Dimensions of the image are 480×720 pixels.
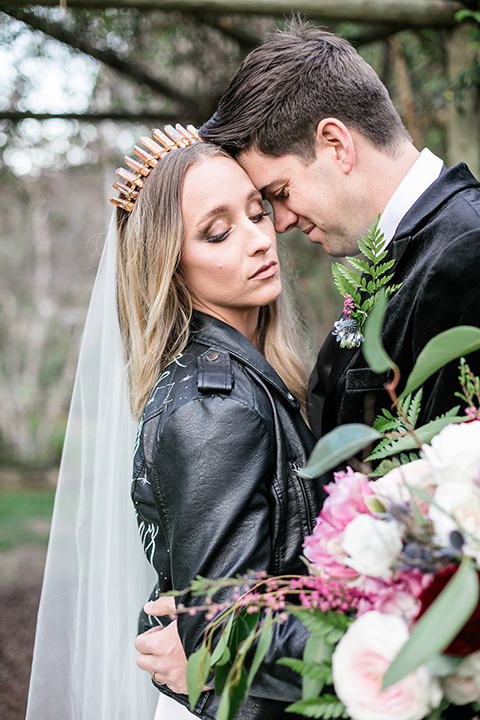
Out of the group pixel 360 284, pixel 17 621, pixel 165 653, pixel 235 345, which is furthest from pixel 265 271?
→ pixel 17 621

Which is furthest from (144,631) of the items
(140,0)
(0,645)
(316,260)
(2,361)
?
(2,361)

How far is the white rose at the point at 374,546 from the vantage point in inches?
35.4

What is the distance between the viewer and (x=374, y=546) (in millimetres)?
901

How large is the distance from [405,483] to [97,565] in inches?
61.6

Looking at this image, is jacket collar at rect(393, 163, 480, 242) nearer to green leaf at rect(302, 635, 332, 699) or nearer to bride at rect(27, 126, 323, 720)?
bride at rect(27, 126, 323, 720)

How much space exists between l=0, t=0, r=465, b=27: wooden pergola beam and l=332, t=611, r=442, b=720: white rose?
311 centimetres

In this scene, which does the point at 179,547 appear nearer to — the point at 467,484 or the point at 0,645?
the point at 467,484

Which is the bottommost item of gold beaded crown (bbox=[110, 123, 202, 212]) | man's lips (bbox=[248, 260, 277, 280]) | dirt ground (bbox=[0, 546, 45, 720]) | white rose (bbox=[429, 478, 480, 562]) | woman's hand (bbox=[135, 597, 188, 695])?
dirt ground (bbox=[0, 546, 45, 720])

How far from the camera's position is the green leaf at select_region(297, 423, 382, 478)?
856 millimetres

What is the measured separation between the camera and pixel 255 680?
4.74ft

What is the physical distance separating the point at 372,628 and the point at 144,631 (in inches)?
49.2

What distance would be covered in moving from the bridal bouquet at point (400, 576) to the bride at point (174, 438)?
16.1 inches

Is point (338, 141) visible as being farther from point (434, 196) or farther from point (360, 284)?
point (360, 284)

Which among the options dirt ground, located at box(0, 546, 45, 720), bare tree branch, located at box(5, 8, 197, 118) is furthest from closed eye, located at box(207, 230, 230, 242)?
dirt ground, located at box(0, 546, 45, 720)
